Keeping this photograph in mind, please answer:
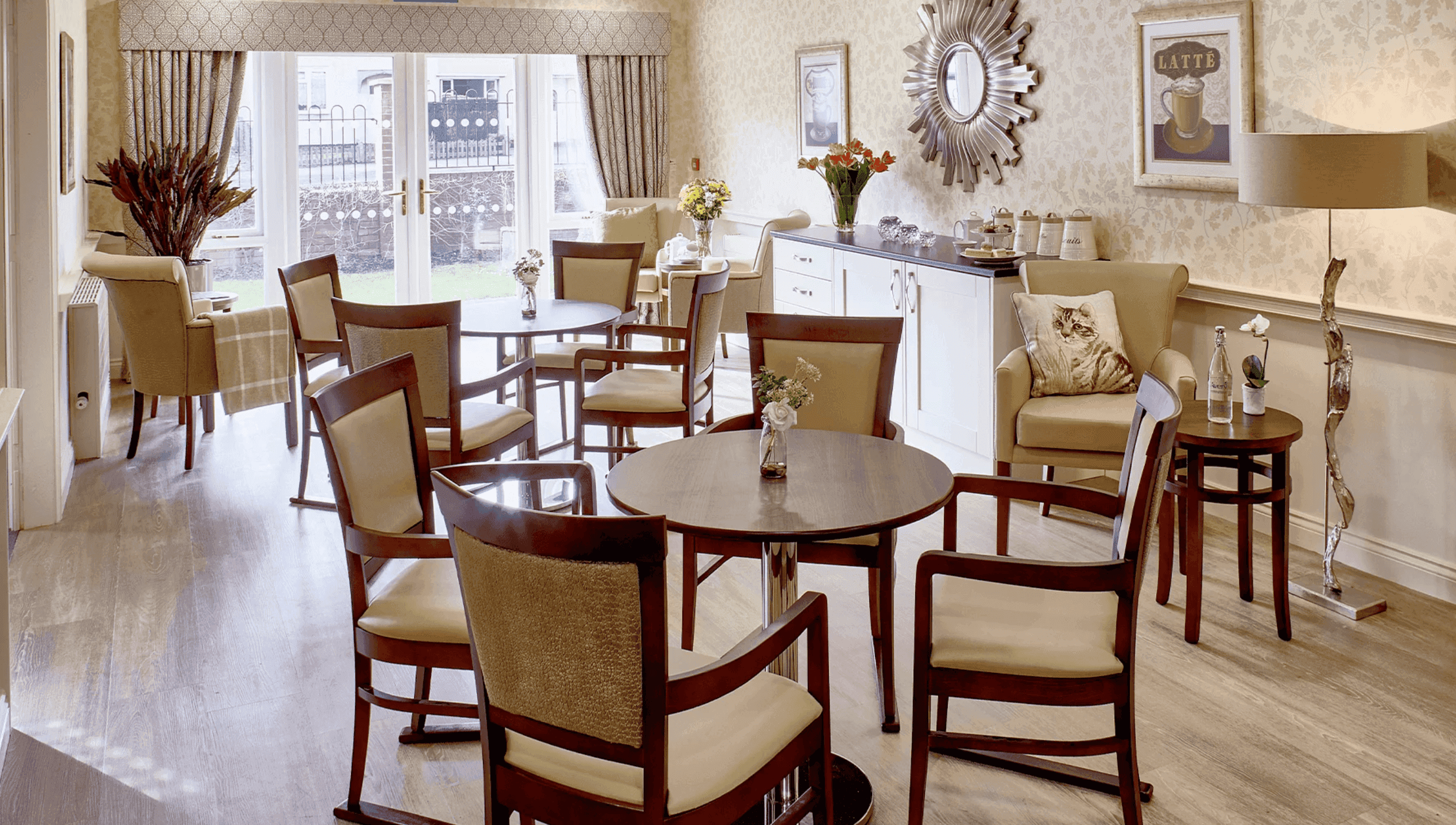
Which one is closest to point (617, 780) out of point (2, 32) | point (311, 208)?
point (2, 32)

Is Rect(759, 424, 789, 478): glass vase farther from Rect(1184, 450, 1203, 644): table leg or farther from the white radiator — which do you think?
the white radiator

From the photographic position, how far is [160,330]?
5551 mm

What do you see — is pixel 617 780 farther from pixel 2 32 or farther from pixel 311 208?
pixel 311 208

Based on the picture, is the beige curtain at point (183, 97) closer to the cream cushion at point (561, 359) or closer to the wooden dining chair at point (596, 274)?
the wooden dining chair at point (596, 274)

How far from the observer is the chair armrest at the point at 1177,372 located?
426 cm

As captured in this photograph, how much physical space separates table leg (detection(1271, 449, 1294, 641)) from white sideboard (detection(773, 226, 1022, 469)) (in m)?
1.23

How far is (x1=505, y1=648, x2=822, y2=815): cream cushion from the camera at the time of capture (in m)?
1.93

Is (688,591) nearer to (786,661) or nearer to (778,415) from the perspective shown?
(786,661)

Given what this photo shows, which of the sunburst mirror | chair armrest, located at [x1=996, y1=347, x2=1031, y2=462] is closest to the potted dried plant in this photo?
the sunburst mirror

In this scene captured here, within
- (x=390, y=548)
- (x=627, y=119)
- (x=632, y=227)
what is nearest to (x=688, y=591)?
(x=390, y=548)

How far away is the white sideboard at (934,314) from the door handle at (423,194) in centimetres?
363

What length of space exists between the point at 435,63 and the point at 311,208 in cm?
139

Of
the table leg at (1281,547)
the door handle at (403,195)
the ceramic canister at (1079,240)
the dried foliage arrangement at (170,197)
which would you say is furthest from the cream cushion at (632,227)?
the table leg at (1281,547)

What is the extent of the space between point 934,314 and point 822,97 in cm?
253
